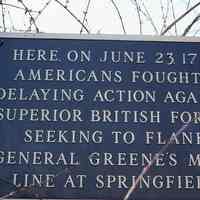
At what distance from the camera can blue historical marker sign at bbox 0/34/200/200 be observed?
464 cm

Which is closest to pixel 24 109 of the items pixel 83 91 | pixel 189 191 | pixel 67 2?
pixel 83 91

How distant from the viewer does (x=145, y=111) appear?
16.0 ft

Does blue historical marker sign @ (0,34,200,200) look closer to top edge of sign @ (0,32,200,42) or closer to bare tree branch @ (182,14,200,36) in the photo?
top edge of sign @ (0,32,200,42)

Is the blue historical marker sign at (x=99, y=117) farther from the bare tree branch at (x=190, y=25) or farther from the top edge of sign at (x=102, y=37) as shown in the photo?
the bare tree branch at (x=190, y=25)

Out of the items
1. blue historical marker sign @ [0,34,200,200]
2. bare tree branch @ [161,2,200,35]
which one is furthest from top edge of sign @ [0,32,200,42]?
bare tree branch @ [161,2,200,35]

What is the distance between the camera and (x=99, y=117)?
485 centimetres

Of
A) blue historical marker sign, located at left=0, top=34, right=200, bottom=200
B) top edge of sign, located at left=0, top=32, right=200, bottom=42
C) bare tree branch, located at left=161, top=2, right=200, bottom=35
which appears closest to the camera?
blue historical marker sign, located at left=0, top=34, right=200, bottom=200

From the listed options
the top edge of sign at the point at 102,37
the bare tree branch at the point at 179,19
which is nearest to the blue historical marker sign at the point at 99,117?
the top edge of sign at the point at 102,37

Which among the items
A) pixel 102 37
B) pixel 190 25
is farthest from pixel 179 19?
pixel 102 37

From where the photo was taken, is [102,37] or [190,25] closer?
[102,37]

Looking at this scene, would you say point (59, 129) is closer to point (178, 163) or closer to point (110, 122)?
point (110, 122)

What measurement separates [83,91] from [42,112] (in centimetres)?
33

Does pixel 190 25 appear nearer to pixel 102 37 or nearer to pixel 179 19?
pixel 179 19

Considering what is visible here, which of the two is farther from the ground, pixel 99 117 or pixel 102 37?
pixel 102 37
